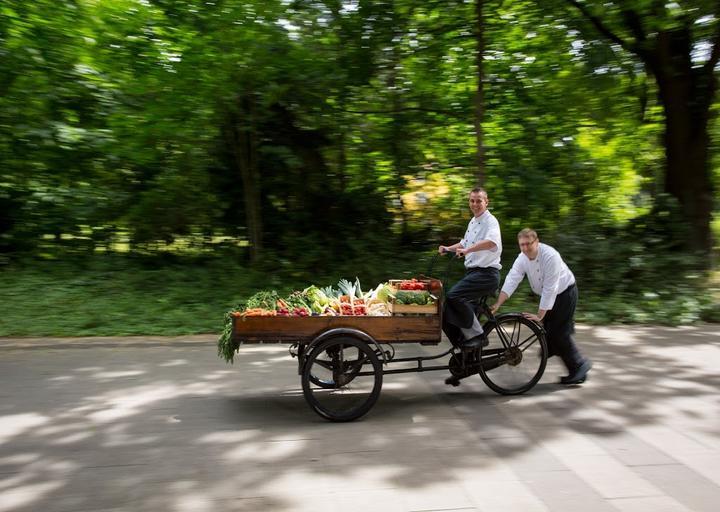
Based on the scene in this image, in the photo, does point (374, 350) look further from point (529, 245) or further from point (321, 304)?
point (529, 245)

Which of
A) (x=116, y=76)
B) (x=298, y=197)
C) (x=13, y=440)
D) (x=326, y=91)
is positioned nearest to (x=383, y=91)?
(x=326, y=91)

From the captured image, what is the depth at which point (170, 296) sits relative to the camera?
402 inches

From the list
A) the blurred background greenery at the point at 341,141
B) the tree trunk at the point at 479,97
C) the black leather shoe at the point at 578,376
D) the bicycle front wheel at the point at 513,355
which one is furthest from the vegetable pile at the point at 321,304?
the tree trunk at the point at 479,97

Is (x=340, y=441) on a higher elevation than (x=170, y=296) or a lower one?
lower

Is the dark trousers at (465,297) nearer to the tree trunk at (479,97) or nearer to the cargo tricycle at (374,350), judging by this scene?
the cargo tricycle at (374,350)

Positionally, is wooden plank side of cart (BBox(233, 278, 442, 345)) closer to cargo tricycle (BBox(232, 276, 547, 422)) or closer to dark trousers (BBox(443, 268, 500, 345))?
cargo tricycle (BBox(232, 276, 547, 422))

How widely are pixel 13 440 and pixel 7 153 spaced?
325 inches

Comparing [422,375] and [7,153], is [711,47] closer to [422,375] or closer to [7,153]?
[422,375]

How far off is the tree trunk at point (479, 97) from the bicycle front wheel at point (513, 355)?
5221 mm

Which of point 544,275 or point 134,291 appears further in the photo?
point 134,291

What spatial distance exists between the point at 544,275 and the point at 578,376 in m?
1.07

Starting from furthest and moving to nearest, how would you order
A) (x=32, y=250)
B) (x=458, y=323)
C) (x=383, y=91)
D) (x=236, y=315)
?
(x=32, y=250) → (x=383, y=91) → (x=458, y=323) → (x=236, y=315)

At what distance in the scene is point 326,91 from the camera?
1112 centimetres

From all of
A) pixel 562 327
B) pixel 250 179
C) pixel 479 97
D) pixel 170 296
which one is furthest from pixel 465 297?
pixel 250 179
